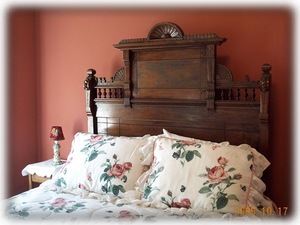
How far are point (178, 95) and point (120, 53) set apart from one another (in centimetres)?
68

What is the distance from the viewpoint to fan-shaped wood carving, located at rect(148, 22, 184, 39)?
7.00ft

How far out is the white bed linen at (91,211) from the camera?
1473mm

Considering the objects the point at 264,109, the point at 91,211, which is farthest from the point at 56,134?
the point at 264,109

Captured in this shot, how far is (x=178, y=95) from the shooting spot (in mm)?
2160

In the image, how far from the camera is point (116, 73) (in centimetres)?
240

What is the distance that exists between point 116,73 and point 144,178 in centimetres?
92

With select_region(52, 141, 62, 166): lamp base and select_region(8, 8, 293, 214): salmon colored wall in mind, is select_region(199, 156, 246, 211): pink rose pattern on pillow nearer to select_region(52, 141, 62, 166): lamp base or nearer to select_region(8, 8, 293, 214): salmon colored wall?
select_region(8, 8, 293, 214): salmon colored wall

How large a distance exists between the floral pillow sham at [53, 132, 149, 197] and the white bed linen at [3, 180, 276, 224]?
0.07 m

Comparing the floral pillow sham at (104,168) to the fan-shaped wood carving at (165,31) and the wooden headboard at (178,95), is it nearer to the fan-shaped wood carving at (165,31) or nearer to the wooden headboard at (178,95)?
the wooden headboard at (178,95)

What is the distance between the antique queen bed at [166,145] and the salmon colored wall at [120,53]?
17cm

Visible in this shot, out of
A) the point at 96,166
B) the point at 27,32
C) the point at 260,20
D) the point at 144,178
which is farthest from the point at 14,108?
the point at 260,20

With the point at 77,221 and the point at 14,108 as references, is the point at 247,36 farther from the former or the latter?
the point at 14,108

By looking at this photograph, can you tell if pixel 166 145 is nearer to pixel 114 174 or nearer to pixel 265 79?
pixel 114 174

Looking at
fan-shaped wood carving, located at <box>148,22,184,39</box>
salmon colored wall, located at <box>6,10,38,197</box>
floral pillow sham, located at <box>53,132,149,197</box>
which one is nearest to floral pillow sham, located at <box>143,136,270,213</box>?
floral pillow sham, located at <box>53,132,149,197</box>
